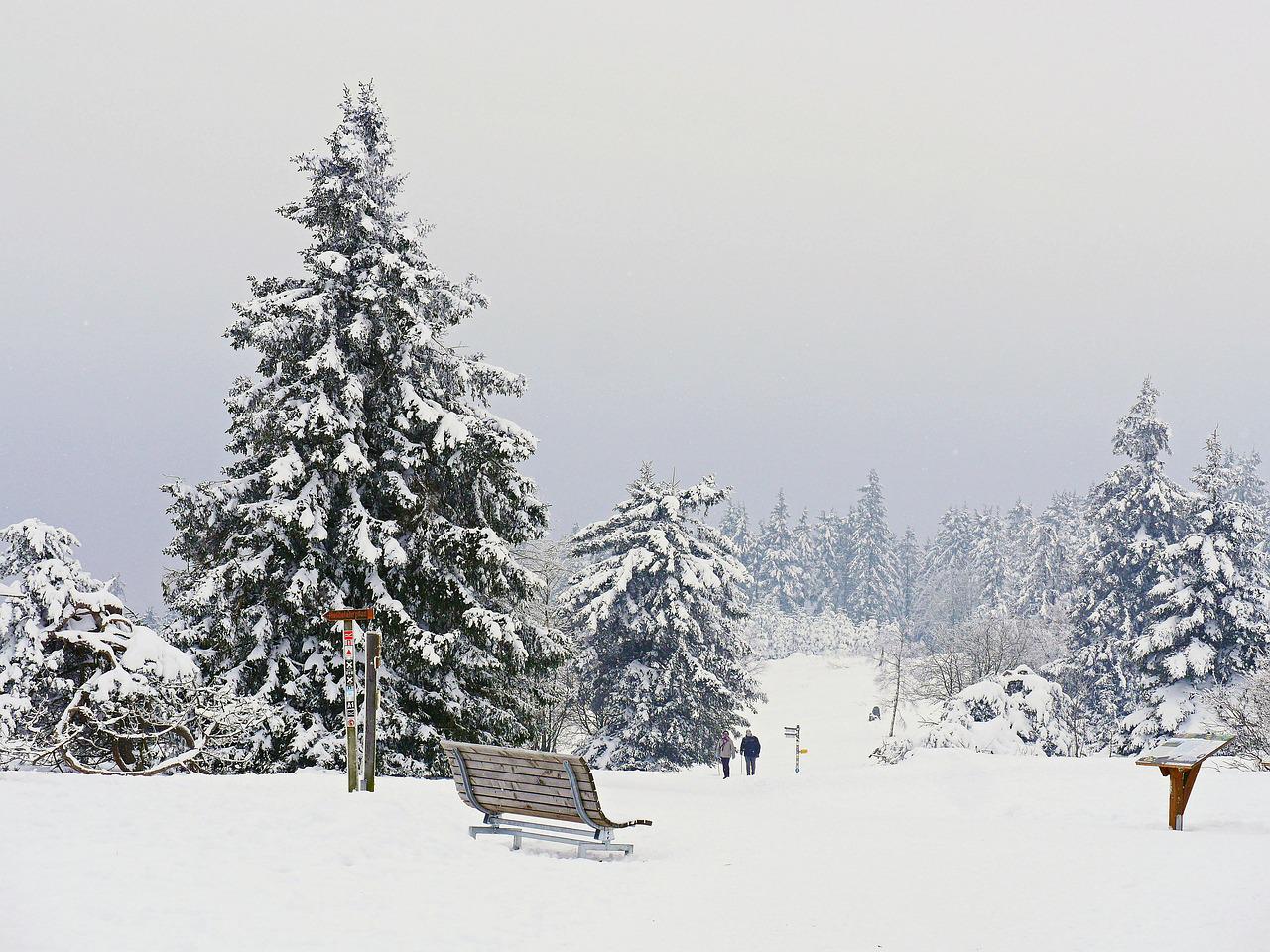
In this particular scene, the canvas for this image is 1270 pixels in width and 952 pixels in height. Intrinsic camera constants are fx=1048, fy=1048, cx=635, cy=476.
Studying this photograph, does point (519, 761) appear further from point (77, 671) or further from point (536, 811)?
point (77, 671)

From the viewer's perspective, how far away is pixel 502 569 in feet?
63.2

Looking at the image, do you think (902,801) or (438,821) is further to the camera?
(902,801)

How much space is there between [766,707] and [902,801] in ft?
177

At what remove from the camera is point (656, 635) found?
3209 centimetres

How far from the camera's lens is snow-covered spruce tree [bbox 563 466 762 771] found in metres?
32.1

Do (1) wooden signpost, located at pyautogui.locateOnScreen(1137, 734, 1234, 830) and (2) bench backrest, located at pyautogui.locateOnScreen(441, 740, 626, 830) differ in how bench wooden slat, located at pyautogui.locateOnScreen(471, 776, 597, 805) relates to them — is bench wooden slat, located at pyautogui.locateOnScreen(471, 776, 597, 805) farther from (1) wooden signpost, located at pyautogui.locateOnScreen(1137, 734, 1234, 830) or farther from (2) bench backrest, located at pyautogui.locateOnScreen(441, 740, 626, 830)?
(1) wooden signpost, located at pyautogui.locateOnScreen(1137, 734, 1234, 830)

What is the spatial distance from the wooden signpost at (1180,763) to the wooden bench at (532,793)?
601cm

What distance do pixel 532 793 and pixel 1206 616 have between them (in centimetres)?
2885

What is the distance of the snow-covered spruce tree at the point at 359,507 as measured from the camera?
17.5 metres

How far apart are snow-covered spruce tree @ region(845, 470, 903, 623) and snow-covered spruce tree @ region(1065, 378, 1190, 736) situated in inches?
2402

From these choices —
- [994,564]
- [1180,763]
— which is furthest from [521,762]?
[994,564]

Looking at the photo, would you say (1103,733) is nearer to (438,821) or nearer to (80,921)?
(438,821)

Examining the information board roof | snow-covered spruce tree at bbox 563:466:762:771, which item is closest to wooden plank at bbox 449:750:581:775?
the information board roof

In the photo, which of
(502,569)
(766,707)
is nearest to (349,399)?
(502,569)
